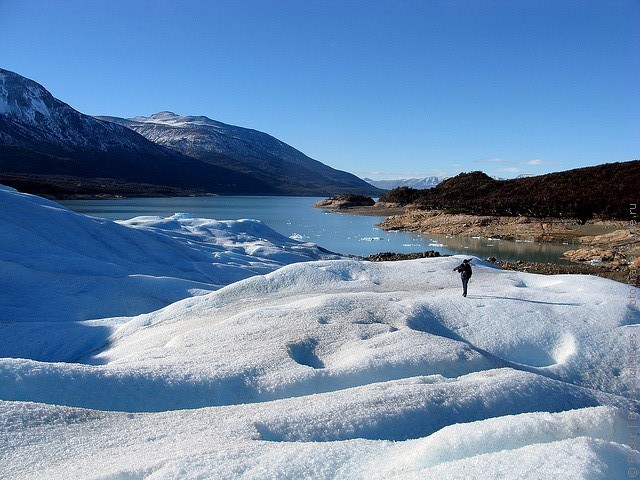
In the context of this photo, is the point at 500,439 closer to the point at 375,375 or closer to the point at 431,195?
the point at 375,375

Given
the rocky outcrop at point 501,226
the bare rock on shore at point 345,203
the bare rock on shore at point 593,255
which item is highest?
the bare rock on shore at point 345,203

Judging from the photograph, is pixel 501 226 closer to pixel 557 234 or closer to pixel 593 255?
pixel 557 234

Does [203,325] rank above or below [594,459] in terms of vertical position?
below

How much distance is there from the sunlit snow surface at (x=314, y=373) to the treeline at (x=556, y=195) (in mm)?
47637

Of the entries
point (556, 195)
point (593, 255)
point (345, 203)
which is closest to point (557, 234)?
point (593, 255)

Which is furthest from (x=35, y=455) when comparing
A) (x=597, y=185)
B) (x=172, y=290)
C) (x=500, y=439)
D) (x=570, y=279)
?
(x=597, y=185)

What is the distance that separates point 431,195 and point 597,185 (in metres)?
34.6

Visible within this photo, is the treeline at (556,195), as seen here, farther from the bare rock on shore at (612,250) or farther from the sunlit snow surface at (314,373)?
the sunlit snow surface at (314,373)

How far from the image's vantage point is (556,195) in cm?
6844

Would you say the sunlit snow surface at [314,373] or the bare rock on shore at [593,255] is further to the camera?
the bare rock on shore at [593,255]

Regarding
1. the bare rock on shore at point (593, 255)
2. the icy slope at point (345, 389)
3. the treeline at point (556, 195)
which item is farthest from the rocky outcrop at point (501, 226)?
the icy slope at point (345, 389)

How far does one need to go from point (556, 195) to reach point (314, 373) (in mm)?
68939

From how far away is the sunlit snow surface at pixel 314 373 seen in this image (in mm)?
4840

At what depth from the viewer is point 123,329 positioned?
1375 cm
